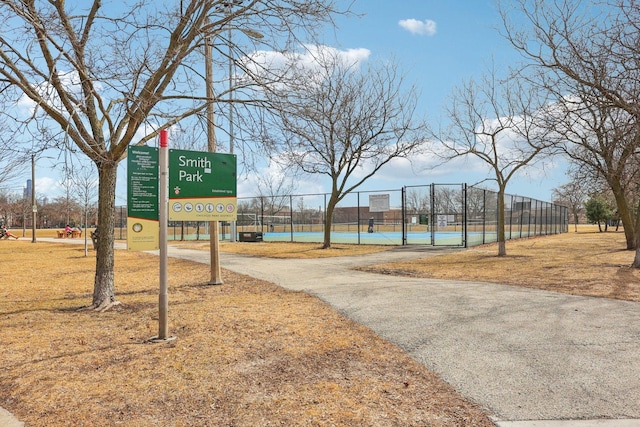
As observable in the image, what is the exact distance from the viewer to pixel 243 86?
7.89 metres

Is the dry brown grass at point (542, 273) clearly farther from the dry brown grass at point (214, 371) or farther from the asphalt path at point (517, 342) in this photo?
the dry brown grass at point (214, 371)

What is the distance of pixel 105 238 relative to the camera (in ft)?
25.2

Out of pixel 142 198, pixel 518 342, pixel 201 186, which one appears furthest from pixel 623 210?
pixel 142 198

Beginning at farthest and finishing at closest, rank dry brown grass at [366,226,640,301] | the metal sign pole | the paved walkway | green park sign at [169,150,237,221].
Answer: dry brown grass at [366,226,640,301]
green park sign at [169,150,237,221]
the metal sign pole
the paved walkway

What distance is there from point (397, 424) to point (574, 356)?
261 centimetres

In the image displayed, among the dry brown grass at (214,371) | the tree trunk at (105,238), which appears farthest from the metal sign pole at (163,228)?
the tree trunk at (105,238)

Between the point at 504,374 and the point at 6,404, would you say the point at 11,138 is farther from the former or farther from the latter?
the point at 504,374

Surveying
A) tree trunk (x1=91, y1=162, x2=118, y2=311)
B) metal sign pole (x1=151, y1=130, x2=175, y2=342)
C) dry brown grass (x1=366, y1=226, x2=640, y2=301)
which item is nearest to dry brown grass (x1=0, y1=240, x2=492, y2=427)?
metal sign pole (x1=151, y1=130, x2=175, y2=342)

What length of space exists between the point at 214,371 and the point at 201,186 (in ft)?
15.4

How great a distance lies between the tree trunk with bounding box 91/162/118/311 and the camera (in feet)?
25.0

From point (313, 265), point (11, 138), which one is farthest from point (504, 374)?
point (313, 265)

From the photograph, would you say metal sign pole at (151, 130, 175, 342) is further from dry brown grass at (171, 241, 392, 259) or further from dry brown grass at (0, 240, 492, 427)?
dry brown grass at (171, 241, 392, 259)

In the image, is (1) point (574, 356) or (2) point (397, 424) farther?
(1) point (574, 356)

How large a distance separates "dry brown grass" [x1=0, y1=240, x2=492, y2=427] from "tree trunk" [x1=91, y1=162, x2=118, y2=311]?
330mm
